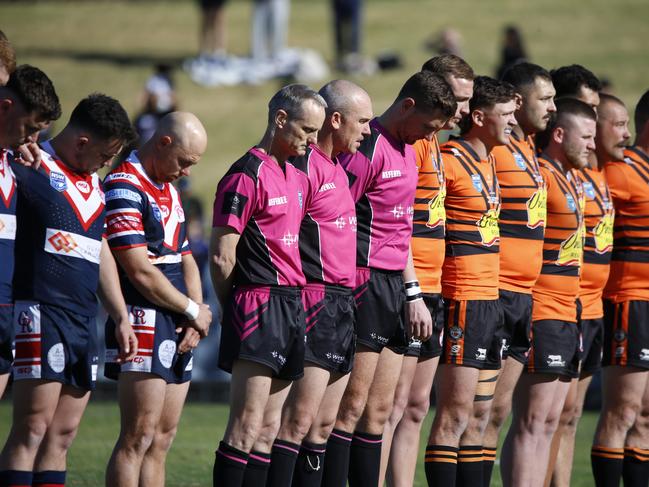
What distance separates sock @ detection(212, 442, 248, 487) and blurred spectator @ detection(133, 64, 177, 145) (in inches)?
381

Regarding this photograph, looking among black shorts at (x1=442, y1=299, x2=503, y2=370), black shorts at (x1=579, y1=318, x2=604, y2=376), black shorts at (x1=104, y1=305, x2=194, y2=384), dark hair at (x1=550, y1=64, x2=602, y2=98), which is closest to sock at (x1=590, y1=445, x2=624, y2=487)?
black shorts at (x1=579, y1=318, x2=604, y2=376)

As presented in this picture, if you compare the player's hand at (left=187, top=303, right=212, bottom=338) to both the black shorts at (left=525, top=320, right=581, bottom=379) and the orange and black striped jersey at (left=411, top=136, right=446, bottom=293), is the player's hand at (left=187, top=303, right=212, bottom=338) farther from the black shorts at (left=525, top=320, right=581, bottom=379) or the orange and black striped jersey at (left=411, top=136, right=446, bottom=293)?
the black shorts at (left=525, top=320, right=581, bottom=379)

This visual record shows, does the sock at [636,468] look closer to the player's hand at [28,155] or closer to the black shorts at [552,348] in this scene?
the black shorts at [552,348]

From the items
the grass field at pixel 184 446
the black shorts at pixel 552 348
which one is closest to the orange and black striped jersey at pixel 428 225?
the black shorts at pixel 552 348

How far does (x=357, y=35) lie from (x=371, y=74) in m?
1.00

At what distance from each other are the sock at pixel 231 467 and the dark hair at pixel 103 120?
177 cm

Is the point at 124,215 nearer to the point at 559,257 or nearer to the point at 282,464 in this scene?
the point at 282,464

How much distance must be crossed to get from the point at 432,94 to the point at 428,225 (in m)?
0.87

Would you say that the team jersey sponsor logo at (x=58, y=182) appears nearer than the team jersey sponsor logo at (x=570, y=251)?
Yes

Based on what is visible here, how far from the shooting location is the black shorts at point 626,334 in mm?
8461

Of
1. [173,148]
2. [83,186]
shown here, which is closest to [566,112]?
[173,148]

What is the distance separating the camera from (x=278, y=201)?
21.3 feet

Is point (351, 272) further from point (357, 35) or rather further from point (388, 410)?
point (357, 35)

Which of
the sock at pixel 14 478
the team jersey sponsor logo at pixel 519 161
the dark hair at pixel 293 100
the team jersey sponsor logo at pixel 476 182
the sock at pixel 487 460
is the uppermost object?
the dark hair at pixel 293 100
